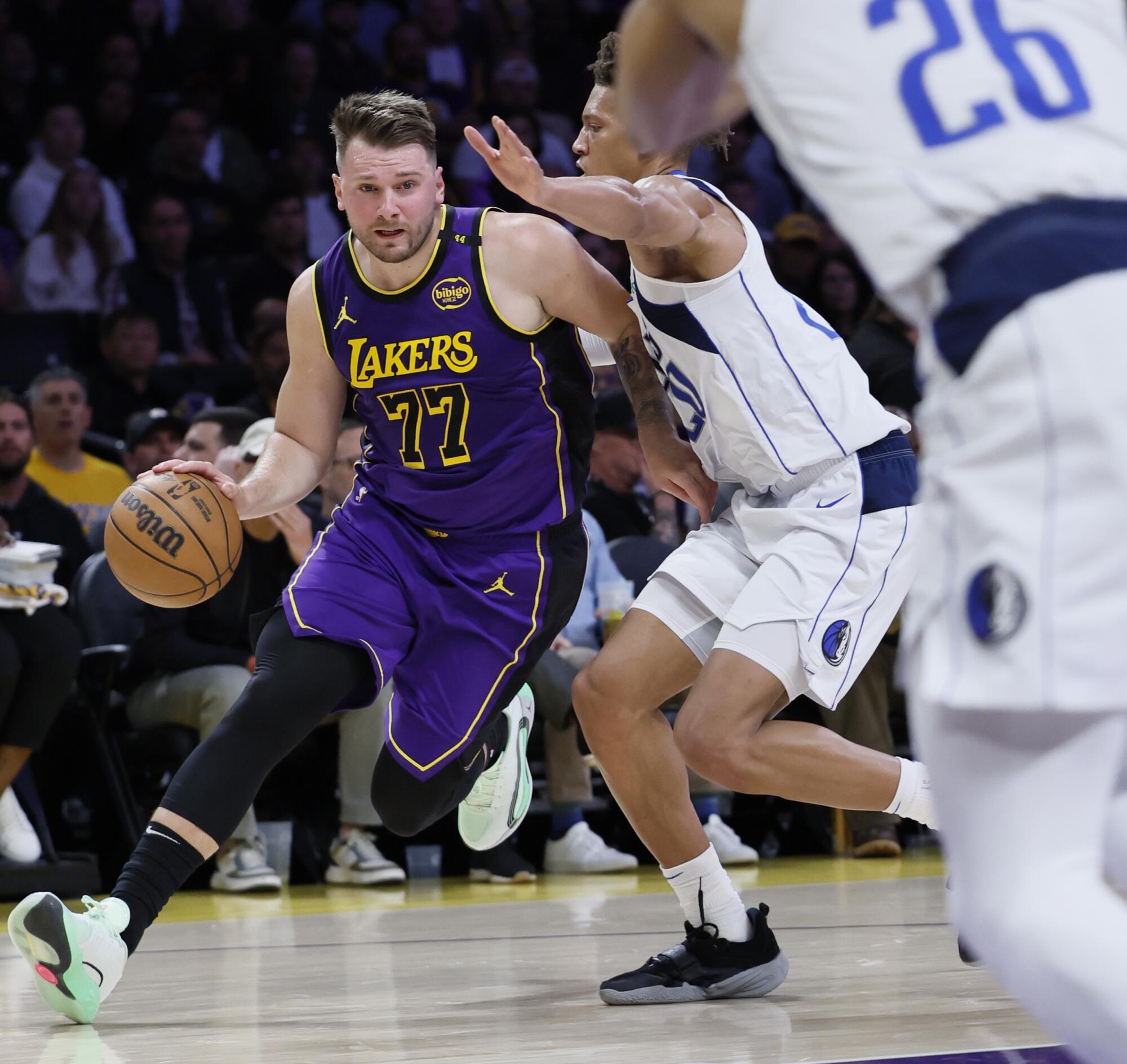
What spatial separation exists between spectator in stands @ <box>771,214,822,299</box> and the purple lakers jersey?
619cm

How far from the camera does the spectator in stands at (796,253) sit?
9.92m

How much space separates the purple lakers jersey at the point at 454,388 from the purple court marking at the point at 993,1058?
5.77ft

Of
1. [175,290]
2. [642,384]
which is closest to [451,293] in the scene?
[642,384]

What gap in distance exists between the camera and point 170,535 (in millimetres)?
3629

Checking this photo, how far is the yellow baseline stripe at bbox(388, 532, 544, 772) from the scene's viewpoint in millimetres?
3920

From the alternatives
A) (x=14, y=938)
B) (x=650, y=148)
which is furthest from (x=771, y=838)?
(x=650, y=148)

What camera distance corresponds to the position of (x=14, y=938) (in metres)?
3.26

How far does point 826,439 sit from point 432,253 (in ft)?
3.59

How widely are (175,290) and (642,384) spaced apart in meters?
5.70

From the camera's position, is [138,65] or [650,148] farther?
[138,65]

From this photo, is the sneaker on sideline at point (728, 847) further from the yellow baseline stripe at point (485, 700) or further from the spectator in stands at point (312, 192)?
the spectator in stands at point (312, 192)

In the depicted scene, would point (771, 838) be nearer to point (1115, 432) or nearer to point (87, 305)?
point (87, 305)

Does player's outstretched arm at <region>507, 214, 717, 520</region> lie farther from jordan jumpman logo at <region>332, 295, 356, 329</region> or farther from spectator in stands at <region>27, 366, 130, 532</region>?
spectator in stands at <region>27, 366, 130, 532</region>

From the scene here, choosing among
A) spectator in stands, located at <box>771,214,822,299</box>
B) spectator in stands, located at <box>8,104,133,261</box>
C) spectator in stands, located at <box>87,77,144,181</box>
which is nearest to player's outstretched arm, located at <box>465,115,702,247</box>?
spectator in stands, located at <box>8,104,133,261</box>
